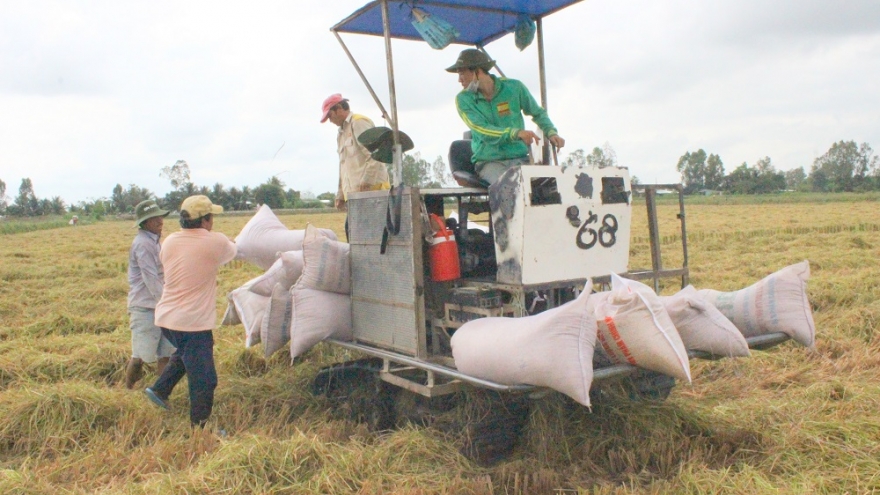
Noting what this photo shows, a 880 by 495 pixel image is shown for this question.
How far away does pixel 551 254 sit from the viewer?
4.31m

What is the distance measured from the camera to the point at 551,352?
3.64 meters

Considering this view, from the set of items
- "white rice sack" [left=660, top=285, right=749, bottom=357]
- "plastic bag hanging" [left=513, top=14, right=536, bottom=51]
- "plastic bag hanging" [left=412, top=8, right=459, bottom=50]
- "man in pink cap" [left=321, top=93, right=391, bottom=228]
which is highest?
"plastic bag hanging" [left=513, top=14, right=536, bottom=51]

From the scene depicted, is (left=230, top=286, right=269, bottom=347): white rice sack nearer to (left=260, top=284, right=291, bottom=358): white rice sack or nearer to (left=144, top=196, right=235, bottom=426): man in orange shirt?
(left=260, top=284, right=291, bottom=358): white rice sack

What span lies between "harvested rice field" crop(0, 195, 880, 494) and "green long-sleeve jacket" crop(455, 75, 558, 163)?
1.54m

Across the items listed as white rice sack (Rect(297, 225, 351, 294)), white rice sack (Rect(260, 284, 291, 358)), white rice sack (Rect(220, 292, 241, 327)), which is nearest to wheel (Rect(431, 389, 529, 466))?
white rice sack (Rect(297, 225, 351, 294))

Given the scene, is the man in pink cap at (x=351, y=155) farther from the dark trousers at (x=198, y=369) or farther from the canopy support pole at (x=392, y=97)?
the dark trousers at (x=198, y=369)

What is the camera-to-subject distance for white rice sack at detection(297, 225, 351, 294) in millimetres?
5164

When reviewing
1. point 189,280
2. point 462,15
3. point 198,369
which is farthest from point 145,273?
point 462,15

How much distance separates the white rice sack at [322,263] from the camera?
203 inches

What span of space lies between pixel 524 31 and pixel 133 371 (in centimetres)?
391

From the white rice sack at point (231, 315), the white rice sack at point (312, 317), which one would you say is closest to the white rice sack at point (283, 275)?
Result: the white rice sack at point (312, 317)

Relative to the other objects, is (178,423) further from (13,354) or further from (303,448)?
(13,354)

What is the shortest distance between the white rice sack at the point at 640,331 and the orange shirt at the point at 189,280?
266 centimetres

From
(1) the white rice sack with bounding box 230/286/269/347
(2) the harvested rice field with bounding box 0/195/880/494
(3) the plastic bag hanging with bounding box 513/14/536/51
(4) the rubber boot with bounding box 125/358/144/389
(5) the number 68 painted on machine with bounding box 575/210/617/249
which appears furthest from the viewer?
(4) the rubber boot with bounding box 125/358/144/389
